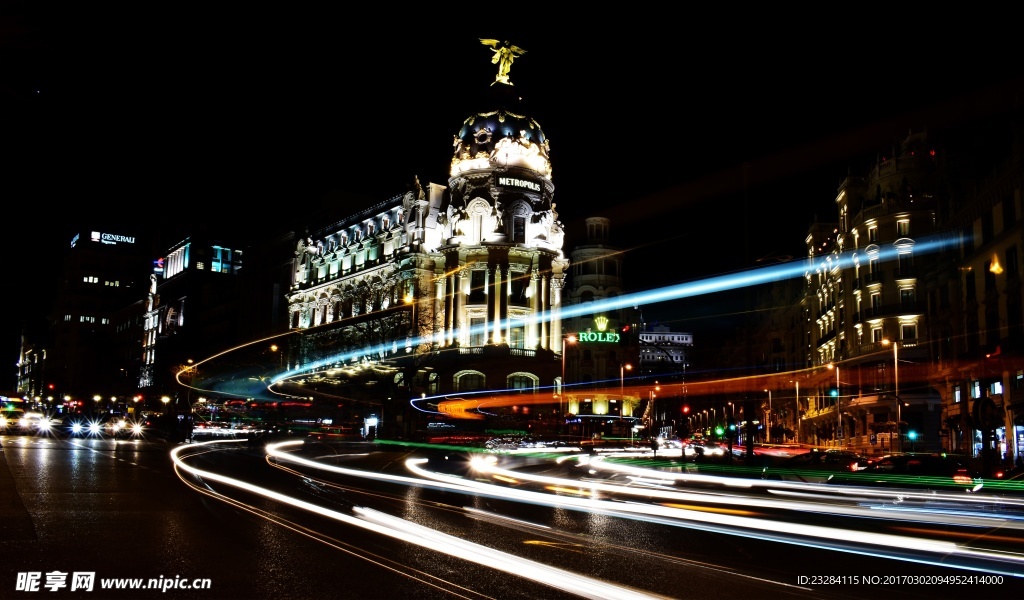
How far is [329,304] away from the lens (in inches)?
3622

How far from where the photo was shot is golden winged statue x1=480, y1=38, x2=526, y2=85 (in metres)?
82.1

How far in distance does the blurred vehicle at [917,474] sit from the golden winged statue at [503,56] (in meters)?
62.2

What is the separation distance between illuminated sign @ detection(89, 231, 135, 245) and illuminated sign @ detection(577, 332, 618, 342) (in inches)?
5133

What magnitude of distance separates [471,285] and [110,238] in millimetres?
126297


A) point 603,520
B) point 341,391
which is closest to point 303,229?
point 341,391

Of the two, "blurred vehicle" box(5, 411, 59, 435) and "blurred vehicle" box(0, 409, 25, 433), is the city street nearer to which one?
"blurred vehicle" box(5, 411, 59, 435)

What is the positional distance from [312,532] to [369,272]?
7371 cm

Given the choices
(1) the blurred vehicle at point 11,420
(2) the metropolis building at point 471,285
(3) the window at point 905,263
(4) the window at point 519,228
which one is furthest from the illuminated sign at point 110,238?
(3) the window at point 905,263

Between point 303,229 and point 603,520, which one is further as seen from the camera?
→ point 303,229

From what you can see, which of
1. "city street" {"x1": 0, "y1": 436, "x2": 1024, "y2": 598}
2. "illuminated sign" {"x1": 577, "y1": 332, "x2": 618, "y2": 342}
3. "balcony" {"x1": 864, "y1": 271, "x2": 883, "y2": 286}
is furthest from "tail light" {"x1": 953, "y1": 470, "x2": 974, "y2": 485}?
"illuminated sign" {"x1": 577, "y1": 332, "x2": 618, "y2": 342}

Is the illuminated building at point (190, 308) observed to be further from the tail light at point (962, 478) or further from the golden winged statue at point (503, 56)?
the tail light at point (962, 478)

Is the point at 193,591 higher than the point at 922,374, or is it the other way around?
the point at 922,374

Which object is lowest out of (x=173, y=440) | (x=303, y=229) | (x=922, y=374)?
(x=173, y=440)

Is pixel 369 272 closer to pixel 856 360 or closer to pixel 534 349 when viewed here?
pixel 534 349
